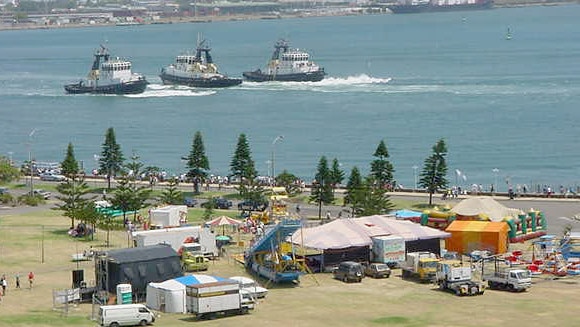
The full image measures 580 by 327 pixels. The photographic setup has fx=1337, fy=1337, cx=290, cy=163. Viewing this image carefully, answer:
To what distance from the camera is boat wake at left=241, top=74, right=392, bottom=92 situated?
482 feet

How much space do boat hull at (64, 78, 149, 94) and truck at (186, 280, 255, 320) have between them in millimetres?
105155

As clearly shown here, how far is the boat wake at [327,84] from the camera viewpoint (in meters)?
147

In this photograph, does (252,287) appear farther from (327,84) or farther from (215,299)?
(327,84)

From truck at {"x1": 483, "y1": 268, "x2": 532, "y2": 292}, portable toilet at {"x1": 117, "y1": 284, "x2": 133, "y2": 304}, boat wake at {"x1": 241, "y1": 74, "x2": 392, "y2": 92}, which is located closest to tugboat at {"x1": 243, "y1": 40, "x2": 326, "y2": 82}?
boat wake at {"x1": 241, "y1": 74, "x2": 392, "y2": 92}

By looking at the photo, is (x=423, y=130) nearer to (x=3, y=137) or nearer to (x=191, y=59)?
(x=3, y=137)

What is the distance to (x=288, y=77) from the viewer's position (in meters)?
154

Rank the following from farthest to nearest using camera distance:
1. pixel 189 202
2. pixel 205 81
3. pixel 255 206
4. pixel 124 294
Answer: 1. pixel 205 81
2. pixel 189 202
3. pixel 255 206
4. pixel 124 294

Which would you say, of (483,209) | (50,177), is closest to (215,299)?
(483,209)

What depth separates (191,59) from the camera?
499 feet

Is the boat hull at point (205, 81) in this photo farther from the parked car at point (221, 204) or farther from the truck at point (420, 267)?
the truck at point (420, 267)

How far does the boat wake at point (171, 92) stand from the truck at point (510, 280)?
101753 mm

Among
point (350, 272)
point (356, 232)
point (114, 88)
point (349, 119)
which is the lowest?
point (349, 119)

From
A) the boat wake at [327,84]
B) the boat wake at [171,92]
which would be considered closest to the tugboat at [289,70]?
the boat wake at [327,84]

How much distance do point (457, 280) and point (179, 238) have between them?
1093 centimetres
